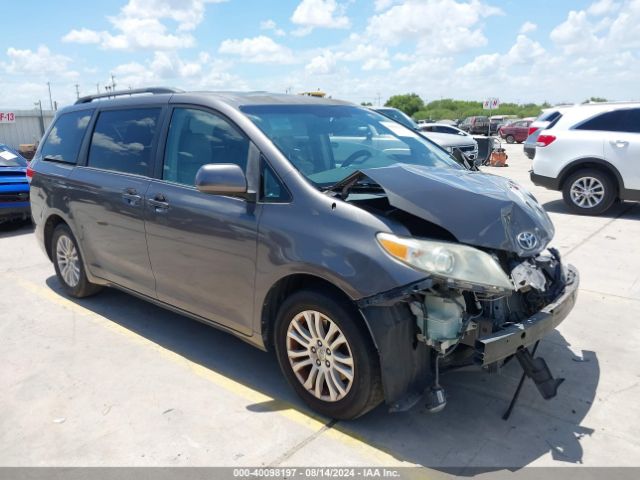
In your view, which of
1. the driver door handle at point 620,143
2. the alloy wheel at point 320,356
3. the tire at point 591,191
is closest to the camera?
the alloy wheel at point 320,356

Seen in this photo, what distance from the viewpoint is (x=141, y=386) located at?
144 inches

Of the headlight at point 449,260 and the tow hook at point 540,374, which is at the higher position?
the headlight at point 449,260

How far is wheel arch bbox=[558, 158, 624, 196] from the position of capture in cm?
857

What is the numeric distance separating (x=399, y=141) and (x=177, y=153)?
168 cm

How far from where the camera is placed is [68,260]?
527cm

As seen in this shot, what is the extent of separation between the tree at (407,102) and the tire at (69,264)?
88479 millimetres

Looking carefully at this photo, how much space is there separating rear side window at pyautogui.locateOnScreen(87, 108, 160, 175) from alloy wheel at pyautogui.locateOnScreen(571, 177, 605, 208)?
7.35 meters

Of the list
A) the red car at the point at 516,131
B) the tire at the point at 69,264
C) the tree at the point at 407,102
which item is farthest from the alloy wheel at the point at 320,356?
the tree at the point at 407,102

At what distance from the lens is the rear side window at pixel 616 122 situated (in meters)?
8.48

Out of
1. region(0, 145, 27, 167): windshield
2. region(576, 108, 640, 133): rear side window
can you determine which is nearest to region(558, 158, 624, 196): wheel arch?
region(576, 108, 640, 133): rear side window

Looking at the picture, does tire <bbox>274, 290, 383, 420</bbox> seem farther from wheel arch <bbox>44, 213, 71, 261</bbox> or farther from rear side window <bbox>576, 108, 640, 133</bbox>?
rear side window <bbox>576, 108, 640, 133</bbox>

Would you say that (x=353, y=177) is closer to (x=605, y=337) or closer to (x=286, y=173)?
(x=286, y=173)

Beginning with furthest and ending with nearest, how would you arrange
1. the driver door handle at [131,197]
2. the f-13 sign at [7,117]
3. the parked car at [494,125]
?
the parked car at [494,125] → the f-13 sign at [7,117] → the driver door handle at [131,197]

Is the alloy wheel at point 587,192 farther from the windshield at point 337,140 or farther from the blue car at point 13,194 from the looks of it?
the blue car at point 13,194
